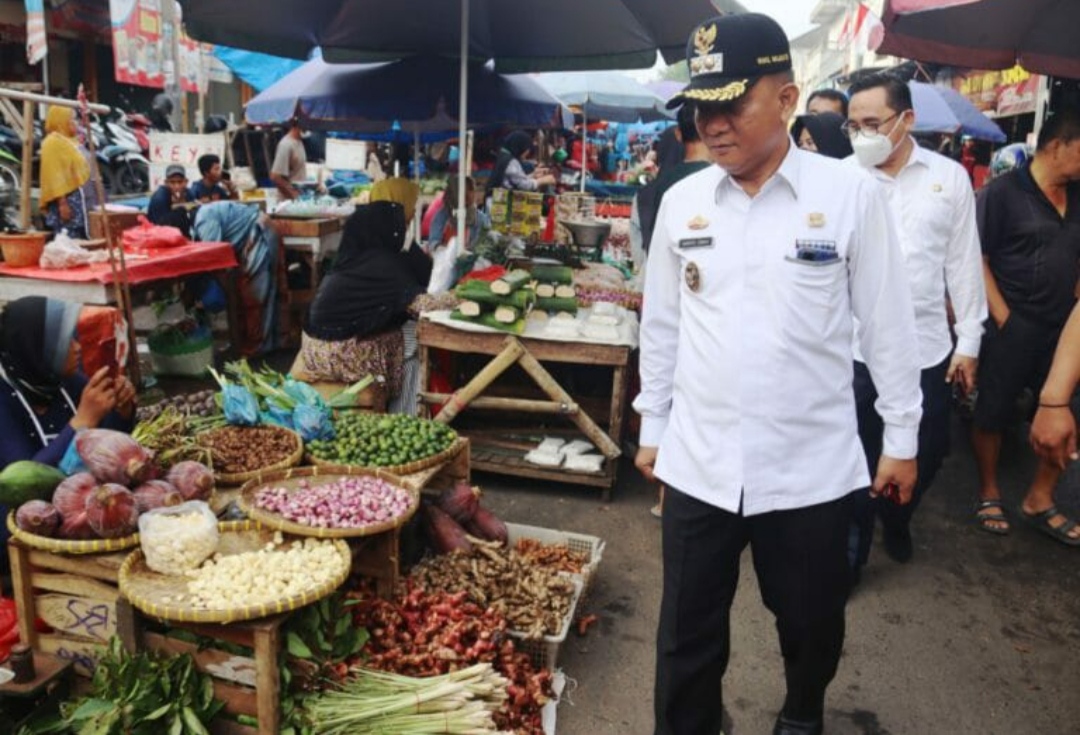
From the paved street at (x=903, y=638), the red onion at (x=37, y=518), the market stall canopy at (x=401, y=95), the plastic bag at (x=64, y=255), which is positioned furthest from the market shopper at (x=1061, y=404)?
the plastic bag at (x=64, y=255)

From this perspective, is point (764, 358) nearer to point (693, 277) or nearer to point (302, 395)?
point (693, 277)

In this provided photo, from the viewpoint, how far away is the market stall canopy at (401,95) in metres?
6.84

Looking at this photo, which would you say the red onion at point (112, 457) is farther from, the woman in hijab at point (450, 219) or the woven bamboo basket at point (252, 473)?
the woman in hijab at point (450, 219)

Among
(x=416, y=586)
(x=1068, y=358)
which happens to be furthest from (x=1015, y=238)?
(x=416, y=586)

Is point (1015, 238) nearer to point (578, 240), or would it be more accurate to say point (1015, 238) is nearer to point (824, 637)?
point (824, 637)

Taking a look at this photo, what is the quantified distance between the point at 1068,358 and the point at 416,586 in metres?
2.27

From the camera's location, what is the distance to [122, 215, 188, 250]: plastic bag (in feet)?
20.7

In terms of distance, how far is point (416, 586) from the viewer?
10.6 ft

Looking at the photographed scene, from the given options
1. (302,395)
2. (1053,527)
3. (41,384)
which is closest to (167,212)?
(302,395)

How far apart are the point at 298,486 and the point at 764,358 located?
197 cm

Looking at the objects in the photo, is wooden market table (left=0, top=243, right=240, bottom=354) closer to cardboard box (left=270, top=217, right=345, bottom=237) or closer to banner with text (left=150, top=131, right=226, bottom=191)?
cardboard box (left=270, top=217, right=345, bottom=237)

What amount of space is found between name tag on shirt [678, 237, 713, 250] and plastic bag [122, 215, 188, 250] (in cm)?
526

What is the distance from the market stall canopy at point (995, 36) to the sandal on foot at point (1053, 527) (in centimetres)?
259

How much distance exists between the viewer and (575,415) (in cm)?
495
